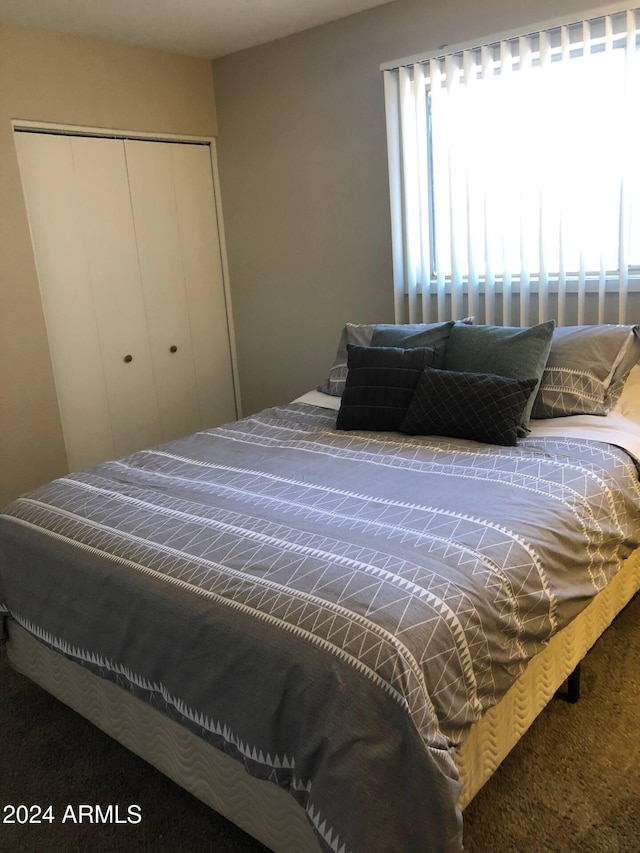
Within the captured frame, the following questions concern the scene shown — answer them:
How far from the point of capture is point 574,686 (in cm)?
203

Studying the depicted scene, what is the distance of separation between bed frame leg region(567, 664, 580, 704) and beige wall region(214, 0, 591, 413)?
6.78 ft

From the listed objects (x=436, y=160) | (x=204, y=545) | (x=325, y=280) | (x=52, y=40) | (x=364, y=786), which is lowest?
(x=364, y=786)

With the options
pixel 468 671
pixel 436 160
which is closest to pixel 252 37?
pixel 436 160

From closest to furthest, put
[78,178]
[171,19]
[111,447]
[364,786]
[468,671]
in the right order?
[364,786] → [468,671] → [171,19] → [78,178] → [111,447]

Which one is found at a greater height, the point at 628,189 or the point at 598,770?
the point at 628,189

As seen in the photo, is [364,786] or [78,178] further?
[78,178]

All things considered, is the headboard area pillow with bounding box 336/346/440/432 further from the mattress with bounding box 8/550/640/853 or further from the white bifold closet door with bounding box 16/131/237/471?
the white bifold closet door with bounding box 16/131/237/471

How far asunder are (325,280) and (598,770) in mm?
2725

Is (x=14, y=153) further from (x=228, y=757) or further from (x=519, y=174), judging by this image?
(x=228, y=757)

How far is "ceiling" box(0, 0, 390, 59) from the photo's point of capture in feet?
9.78

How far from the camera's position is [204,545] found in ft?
5.65

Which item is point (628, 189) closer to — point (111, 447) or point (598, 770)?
point (598, 770)

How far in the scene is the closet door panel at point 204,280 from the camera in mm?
3949

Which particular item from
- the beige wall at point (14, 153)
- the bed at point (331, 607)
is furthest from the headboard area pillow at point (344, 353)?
the beige wall at point (14, 153)
